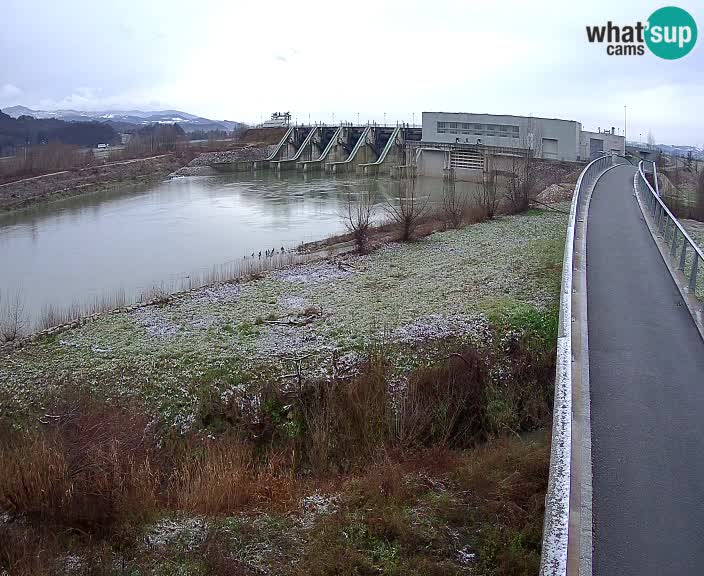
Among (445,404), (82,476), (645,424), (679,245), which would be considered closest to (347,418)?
(445,404)

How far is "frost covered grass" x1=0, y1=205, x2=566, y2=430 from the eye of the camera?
9.77m

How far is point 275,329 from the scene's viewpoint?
1180 cm

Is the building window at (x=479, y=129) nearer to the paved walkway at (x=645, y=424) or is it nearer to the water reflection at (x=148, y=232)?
the water reflection at (x=148, y=232)

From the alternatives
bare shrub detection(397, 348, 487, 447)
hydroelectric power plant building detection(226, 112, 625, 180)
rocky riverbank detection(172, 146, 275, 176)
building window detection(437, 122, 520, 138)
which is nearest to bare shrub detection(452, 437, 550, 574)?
bare shrub detection(397, 348, 487, 447)

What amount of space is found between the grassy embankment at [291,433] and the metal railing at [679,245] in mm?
2255

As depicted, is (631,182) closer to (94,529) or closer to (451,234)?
(451,234)

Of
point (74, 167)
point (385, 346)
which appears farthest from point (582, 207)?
point (74, 167)

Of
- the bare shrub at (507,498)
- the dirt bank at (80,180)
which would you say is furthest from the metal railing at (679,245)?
the dirt bank at (80,180)

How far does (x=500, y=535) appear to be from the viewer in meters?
5.82

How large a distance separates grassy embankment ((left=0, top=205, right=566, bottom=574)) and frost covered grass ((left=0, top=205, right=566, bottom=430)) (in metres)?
0.05

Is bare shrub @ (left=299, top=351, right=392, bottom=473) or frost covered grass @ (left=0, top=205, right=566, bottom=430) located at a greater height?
frost covered grass @ (left=0, top=205, right=566, bottom=430)

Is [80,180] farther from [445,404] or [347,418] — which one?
[445,404]

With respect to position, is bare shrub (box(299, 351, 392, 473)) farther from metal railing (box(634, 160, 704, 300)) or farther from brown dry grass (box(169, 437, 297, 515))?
metal railing (box(634, 160, 704, 300))

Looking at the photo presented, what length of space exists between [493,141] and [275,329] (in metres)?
46.7
